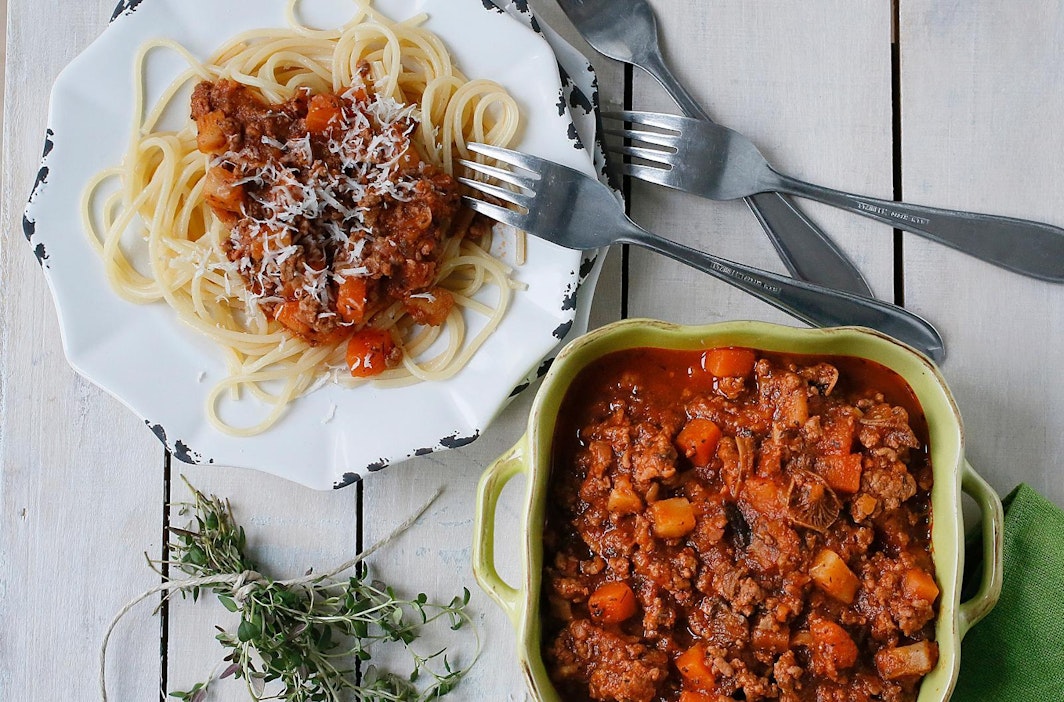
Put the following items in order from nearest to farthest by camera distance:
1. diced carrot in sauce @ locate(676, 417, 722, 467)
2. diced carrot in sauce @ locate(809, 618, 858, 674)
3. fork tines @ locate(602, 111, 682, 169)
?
diced carrot in sauce @ locate(809, 618, 858, 674) < diced carrot in sauce @ locate(676, 417, 722, 467) < fork tines @ locate(602, 111, 682, 169)

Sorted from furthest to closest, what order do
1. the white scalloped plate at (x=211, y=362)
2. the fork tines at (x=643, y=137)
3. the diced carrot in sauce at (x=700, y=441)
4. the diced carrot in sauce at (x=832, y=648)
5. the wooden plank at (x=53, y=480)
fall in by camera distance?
the wooden plank at (x=53, y=480)
the fork tines at (x=643, y=137)
the white scalloped plate at (x=211, y=362)
the diced carrot in sauce at (x=700, y=441)
the diced carrot in sauce at (x=832, y=648)

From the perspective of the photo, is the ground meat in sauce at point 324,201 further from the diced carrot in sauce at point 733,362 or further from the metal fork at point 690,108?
the diced carrot in sauce at point 733,362

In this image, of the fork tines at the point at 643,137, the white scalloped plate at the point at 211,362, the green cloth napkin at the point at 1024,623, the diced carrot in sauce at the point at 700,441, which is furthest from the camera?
the fork tines at the point at 643,137

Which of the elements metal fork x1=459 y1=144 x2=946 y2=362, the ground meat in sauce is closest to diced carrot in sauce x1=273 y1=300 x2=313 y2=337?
the ground meat in sauce

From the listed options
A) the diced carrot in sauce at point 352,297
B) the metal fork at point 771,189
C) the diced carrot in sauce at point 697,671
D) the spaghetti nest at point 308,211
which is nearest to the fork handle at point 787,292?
the metal fork at point 771,189

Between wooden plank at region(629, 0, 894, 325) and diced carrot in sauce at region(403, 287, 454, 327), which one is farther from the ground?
wooden plank at region(629, 0, 894, 325)

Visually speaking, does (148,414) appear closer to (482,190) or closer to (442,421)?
(442,421)

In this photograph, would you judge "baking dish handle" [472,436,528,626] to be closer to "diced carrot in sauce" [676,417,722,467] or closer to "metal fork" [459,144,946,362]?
"diced carrot in sauce" [676,417,722,467]
